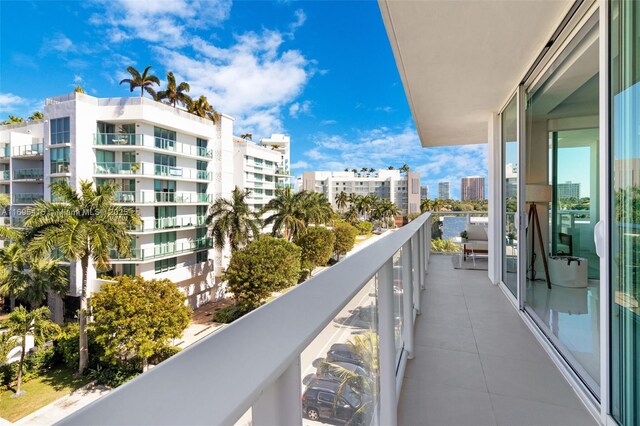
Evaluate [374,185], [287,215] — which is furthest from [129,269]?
[374,185]

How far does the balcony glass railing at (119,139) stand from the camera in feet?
66.8

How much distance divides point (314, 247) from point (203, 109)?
14.0 meters

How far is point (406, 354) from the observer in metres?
2.36

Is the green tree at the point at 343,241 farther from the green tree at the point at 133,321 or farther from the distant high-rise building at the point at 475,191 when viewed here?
the green tree at the point at 133,321

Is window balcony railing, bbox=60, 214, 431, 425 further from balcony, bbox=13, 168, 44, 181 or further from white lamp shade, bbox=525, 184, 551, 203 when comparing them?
balcony, bbox=13, 168, 44, 181

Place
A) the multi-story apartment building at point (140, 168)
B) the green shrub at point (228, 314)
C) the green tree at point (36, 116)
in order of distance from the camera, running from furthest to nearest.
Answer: the green tree at point (36, 116) < the multi-story apartment building at point (140, 168) < the green shrub at point (228, 314)

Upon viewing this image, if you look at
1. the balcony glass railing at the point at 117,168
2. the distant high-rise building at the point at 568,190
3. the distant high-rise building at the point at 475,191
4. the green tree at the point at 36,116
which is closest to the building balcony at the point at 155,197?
the balcony glass railing at the point at 117,168

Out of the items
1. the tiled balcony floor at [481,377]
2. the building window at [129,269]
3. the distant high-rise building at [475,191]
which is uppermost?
the distant high-rise building at [475,191]

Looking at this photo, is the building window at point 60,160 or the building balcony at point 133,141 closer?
the building window at point 60,160

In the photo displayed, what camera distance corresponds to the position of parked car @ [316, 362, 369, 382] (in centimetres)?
78

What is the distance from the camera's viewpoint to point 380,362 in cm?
149

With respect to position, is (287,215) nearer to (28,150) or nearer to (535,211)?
(28,150)

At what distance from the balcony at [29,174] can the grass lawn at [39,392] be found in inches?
606

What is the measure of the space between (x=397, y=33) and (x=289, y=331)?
9.58ft
